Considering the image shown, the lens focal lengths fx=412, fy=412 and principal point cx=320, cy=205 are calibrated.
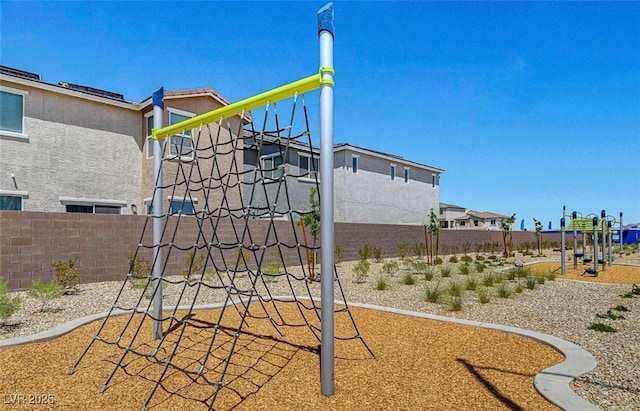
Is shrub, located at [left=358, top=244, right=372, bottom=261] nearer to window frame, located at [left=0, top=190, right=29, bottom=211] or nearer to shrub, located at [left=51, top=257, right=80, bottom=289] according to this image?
shrub, located at [left=51, top=257, right=80, bottom=289]

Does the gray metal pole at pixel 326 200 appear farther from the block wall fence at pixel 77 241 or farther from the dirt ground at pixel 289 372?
the block wall fence at pixel 77 241

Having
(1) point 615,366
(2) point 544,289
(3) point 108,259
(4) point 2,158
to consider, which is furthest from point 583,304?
(4) point 2,158

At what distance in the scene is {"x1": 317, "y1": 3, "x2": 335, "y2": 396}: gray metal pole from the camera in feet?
9.87

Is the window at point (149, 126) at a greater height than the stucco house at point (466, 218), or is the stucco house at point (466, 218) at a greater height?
the window at point (149, 126)

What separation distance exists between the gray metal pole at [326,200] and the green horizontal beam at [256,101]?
0.13 meters

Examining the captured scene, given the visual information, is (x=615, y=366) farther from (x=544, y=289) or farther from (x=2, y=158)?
(x=2, y=158)

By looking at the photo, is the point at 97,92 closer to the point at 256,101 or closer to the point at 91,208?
the point at 91,208

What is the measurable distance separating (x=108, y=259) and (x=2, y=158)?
5.15 metres

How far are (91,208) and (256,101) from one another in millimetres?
11770

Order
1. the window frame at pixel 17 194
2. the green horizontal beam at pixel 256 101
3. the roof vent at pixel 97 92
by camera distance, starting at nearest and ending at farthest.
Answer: the green horizontal beam at pixel 256 101
the window frame at pixel 17 194
the roof vent at pixel 97 92

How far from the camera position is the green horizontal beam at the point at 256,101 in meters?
3.26

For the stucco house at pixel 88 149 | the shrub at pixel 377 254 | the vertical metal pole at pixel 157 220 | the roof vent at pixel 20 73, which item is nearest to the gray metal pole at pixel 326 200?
the vertical metal pole at pixel 157 220

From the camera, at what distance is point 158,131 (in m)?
4.36

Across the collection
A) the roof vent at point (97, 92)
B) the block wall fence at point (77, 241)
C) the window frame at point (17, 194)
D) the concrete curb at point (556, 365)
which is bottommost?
the concrete curb at point (556, 365)
